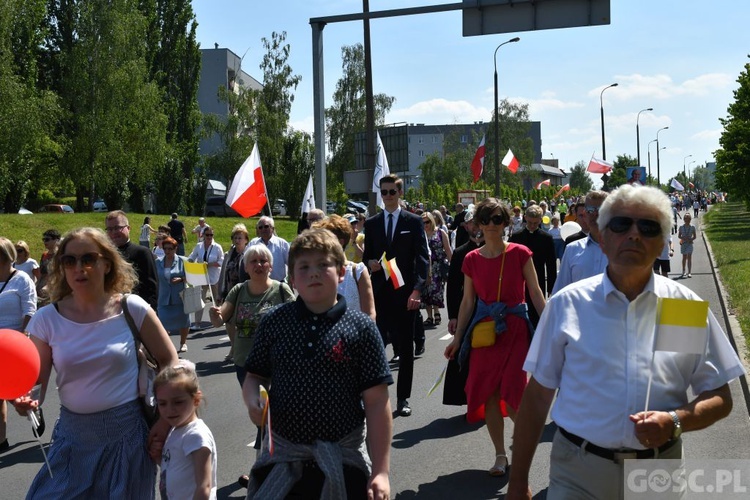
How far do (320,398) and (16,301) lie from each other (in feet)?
17.0

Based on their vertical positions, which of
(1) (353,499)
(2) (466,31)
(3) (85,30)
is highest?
(3) (85,30)

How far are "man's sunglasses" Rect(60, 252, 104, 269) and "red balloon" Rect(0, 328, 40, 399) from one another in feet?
1.19

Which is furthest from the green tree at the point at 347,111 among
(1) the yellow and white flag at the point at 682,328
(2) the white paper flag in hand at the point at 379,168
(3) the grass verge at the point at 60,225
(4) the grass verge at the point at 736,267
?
(1) the yellow and white flag at the point at 682,328

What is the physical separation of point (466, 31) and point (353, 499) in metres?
11.5

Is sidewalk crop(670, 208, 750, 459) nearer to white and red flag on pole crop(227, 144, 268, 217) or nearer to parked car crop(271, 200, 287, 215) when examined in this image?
white and red flag on pole crop(227, 144, 268, 217)

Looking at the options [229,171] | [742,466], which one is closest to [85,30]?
[229,171]

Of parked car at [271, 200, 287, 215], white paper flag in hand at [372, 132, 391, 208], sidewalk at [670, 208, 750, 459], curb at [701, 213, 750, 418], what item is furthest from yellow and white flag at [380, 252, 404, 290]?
parked car at [271, 200, 287, 215]

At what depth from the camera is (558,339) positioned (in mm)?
3018

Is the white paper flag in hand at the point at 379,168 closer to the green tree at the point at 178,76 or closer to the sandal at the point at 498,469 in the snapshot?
the sandal at the point at 498,469

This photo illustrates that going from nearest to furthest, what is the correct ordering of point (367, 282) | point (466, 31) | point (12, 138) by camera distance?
point (367, 282) < point (466, 31) < point (12, 138)

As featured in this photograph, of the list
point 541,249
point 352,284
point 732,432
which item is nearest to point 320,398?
point 352,284

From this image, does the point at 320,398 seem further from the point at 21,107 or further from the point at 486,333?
the point at 21,107

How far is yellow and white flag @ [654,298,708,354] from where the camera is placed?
2.79m

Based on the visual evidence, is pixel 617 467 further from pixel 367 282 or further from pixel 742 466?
pixel 742 466
